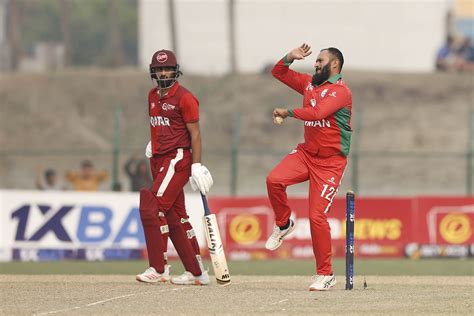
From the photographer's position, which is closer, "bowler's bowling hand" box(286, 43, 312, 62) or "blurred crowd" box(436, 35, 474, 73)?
"bowler's bowling hand" box(286, 43, 312, 62)

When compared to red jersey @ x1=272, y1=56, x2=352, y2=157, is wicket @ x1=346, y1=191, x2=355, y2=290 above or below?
below

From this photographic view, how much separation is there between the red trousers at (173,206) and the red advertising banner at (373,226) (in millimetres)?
10267

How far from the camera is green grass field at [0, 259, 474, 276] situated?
20.7 metres

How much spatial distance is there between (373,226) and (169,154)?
11605 millimetres

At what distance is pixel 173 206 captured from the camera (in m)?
14.7

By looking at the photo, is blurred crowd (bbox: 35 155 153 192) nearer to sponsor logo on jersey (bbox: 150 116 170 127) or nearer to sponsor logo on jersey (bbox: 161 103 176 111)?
sponsor logo on jersey (bbox: 150 116 170 127)

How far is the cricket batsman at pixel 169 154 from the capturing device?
1451 centimetres

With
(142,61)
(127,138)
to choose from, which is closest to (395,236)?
(127,138)

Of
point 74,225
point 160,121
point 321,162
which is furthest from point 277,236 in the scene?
point 74,225

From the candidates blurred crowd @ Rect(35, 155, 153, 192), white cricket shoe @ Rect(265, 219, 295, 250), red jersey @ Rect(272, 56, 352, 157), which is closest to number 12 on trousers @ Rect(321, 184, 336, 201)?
red jersey @ Rect(272, 56, 352, 157)

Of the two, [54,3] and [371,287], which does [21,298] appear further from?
[54,3]

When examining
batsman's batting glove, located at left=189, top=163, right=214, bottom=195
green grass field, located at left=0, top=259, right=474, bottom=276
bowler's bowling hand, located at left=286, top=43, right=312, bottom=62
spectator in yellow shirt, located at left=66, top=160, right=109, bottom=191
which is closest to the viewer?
batsman's batting glove, located at left=189, top=163, right=214, bottom=195

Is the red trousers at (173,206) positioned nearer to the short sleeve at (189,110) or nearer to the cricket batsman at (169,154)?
the cricket batsman at (169,154)

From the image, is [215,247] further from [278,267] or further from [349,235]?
[278,267]
